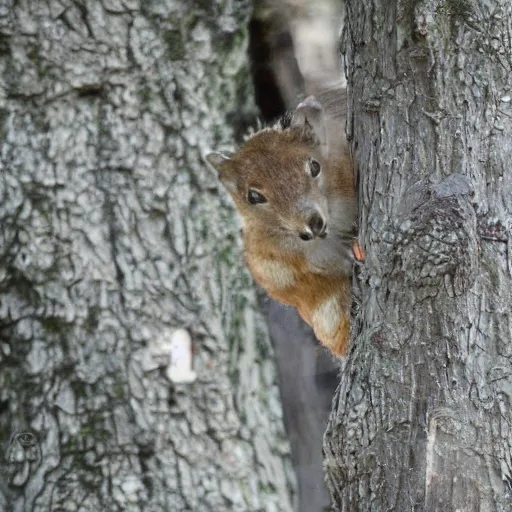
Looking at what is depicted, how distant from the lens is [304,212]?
2814mm

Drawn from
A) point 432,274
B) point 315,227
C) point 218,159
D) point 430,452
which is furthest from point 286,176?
point 430,452

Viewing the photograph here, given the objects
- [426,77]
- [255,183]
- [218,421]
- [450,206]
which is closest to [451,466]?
[450,206]

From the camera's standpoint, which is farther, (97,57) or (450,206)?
(97,57)

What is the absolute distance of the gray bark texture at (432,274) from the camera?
1896 millimetres

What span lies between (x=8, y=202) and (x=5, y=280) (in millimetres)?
322

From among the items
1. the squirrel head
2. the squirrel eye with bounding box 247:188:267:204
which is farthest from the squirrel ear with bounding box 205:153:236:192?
the squirrel eye with bounding box 247:188:267:204

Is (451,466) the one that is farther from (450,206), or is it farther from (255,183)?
(255,183)

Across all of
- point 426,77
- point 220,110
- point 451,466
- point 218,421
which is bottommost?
point 451,466

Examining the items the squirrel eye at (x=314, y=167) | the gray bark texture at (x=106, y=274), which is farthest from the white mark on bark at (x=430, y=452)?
the gray bark texture at (x=106, y=274)

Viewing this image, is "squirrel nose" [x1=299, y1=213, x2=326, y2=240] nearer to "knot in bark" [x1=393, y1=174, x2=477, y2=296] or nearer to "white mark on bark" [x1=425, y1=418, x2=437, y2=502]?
"knot in bark" [x1=393, y1=174, x2=477, y2=296]

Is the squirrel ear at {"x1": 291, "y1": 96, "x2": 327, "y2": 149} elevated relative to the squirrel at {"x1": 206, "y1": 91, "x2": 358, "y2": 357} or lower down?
elevated

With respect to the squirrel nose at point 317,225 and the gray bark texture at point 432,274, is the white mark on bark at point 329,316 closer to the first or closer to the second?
the squirrel nose at point 317,225

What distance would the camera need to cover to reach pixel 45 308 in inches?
158

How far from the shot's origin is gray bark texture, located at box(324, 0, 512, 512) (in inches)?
74.7
